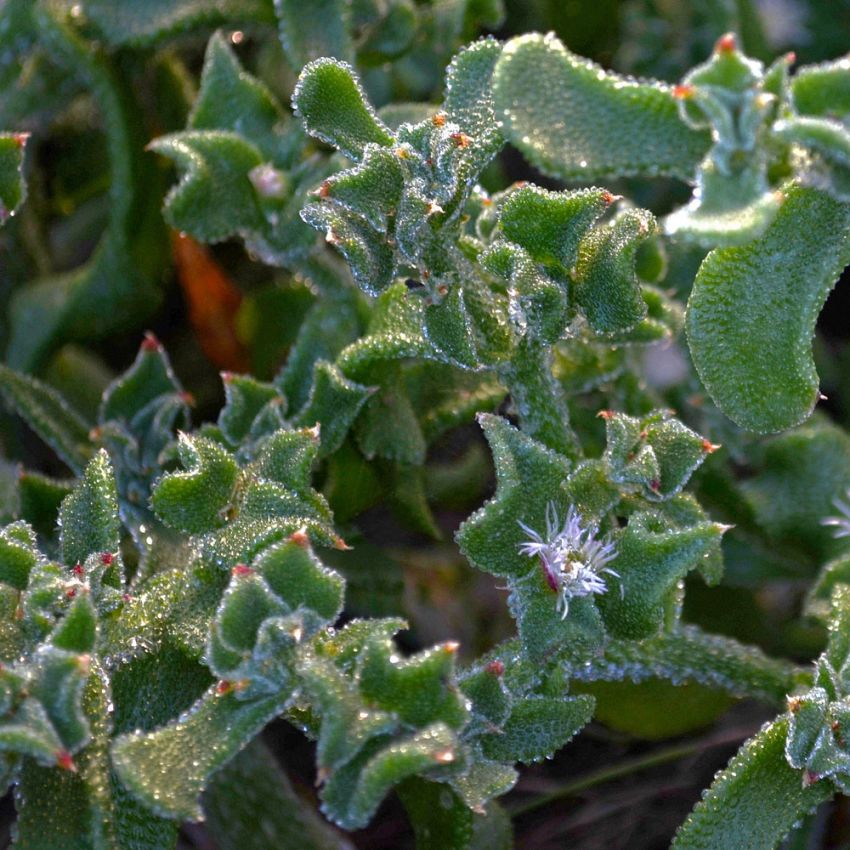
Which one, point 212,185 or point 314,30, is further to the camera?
point 314,30

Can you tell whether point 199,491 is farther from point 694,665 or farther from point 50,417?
point 694,665

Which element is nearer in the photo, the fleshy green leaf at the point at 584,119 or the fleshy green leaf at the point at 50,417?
the fleshy green leaf at the point at 584,119

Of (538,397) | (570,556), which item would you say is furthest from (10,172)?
(570,556)

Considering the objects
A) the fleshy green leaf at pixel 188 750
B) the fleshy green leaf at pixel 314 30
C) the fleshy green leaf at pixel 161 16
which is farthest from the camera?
the fleshy green leaf at pixel 161 16

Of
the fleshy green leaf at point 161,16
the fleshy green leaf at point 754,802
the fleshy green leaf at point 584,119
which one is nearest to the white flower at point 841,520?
the fleshy green leaf at point 754,802

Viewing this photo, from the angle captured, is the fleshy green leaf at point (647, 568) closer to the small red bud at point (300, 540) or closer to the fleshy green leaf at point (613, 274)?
the fleshy green leaf at point (613, 274)

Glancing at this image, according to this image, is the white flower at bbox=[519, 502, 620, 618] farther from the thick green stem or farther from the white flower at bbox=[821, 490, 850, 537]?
the white flower at bbox=[821, 490, 850, 537]
